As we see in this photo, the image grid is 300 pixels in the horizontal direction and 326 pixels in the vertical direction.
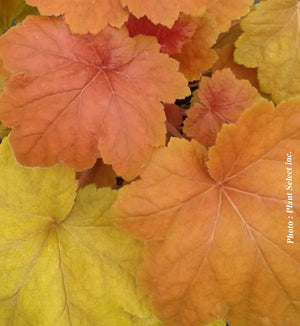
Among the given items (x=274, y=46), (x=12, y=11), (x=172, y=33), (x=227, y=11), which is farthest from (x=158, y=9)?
(x=12, y=11)

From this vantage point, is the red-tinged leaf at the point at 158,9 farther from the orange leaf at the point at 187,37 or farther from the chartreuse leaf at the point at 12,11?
the chartreuse leaf at the point at 12,11

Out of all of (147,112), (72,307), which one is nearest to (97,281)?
(72,307)

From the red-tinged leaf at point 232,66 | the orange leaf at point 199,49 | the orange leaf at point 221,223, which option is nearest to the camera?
the orange leaf at point 221,223

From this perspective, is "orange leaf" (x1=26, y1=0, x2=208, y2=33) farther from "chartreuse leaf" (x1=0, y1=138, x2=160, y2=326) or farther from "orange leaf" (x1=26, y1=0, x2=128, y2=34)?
"chartreuse leaf" (x1=0, y1=138, x2=160, y2=326)

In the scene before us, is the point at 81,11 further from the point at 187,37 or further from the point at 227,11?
the point at 227,11

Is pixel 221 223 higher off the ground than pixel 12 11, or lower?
lower

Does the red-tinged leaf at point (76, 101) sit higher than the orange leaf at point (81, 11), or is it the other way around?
the orange leaf at point (81, 11)

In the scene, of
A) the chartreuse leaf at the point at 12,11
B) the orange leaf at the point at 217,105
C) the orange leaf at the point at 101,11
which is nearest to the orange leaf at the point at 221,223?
the orange leaf at the point at 217,105
